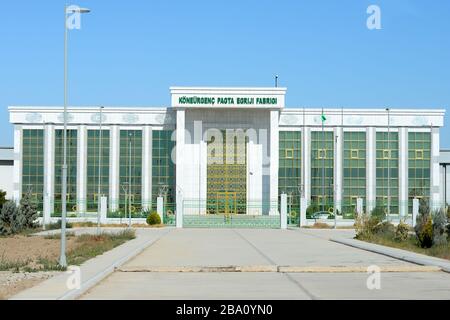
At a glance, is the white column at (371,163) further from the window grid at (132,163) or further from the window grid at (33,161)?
the window grid at (33,161)

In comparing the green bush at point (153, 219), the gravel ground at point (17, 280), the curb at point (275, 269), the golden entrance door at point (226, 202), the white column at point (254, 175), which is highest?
the white column at point (254, 175)

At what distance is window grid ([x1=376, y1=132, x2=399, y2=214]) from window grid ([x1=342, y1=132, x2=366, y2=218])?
4.83ft

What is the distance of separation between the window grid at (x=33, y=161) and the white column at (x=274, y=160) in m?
23.8

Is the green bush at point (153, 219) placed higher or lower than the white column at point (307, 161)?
lower

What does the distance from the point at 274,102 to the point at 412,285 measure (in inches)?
2167

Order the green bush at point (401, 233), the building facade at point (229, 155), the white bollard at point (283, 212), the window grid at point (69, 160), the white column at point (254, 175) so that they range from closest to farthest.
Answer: the green bush at point (401, 233), the white bollard at point (283, 212), the white column at point (254, 175), the building facade at point (229, 155), the window grid at point (69, 160)

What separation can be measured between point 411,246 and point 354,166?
44.8 m

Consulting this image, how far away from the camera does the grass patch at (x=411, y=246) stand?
89.5ft

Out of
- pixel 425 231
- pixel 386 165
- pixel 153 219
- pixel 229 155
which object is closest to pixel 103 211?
pixel 153 219

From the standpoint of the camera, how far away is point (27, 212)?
170ft

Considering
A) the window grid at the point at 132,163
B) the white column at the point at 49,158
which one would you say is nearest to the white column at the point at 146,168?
the window grid at the point at 132,163

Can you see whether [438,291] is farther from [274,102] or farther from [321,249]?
[274,102]

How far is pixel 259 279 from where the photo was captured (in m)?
18.8
